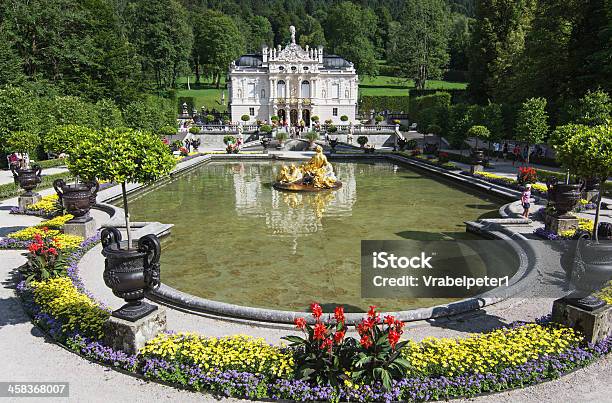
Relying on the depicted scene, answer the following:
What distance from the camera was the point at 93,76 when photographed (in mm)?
56562

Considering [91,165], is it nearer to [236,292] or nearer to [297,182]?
[236,292]

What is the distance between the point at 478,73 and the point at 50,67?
166ft

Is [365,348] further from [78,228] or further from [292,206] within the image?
[292,206]

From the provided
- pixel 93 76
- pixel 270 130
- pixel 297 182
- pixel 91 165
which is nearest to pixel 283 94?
pixel 270 130

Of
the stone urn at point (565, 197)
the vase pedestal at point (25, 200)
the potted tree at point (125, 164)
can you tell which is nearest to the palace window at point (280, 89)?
the vase pedestal at point (25, 200)

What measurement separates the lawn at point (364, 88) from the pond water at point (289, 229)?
61.1 m

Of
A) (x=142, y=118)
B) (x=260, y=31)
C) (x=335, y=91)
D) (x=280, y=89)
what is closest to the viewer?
(x=142, y=118)

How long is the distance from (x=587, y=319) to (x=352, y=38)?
109575 mm

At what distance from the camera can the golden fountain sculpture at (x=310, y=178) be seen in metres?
26.3

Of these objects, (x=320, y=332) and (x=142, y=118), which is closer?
(x=320, y=332)

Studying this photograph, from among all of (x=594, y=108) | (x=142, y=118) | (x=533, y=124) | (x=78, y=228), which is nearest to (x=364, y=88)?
(x=142, y=118)

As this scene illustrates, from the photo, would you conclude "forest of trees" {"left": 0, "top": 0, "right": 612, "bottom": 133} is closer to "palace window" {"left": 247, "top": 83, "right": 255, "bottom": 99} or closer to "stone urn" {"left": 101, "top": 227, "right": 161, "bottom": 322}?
"palace window" {"left": 247, "top": 83, "right": 255, "bottom": 99}

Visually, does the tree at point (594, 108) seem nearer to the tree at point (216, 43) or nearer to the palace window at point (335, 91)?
the palace window at point (335, 91)

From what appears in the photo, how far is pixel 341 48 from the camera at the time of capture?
105000mm
